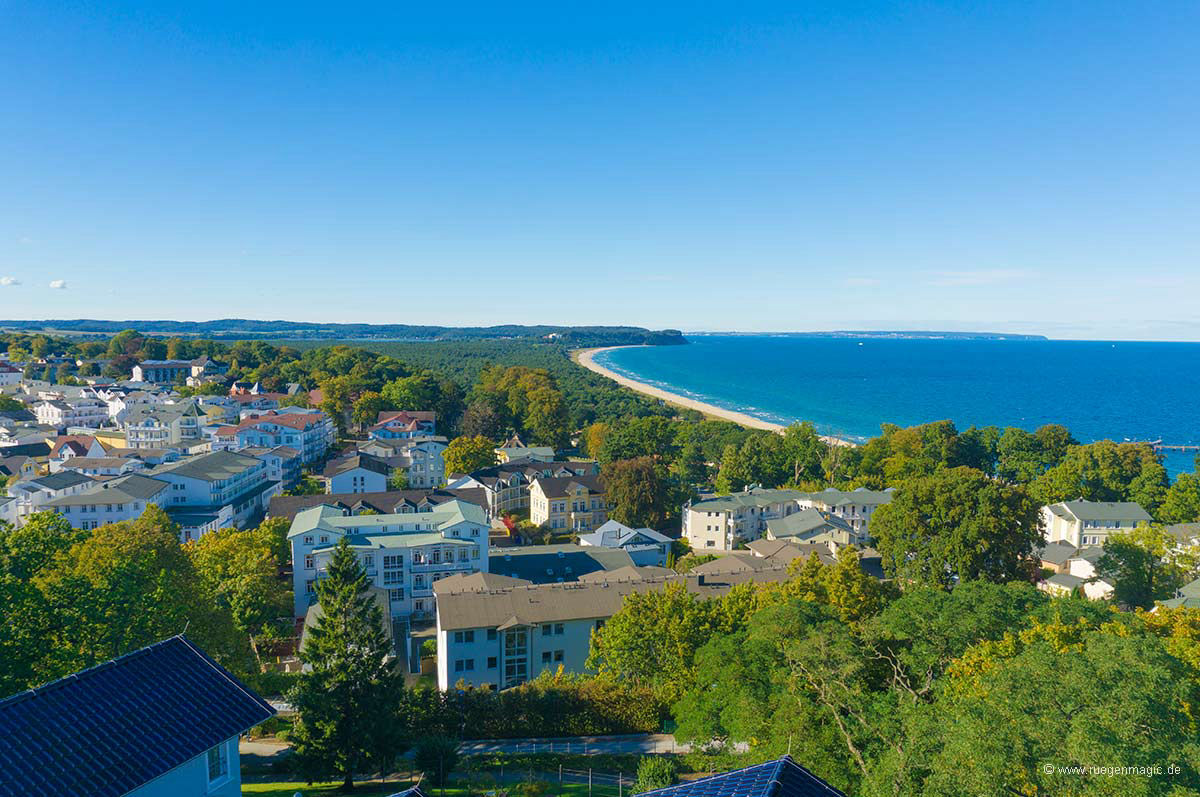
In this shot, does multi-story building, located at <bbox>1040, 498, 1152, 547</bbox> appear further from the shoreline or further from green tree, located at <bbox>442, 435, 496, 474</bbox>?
green tree, located at <bbox>442, 435, 496, 474</bbox>

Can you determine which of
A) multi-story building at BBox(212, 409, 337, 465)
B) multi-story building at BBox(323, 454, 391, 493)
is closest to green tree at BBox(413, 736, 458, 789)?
multi-story building at BBox(323, 454, 391, 493)

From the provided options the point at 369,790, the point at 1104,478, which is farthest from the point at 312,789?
the point at 1104,478

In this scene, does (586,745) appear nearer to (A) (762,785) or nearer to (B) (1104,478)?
(A) (762,785)

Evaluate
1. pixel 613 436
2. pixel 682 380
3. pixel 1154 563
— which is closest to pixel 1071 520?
pixel 1154 563

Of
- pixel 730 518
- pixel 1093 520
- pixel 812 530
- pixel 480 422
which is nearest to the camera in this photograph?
pixel 1093 520

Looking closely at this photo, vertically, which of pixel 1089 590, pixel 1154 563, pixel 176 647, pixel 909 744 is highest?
pixel 176 647

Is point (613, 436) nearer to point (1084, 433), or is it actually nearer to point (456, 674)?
point (456, 674)
